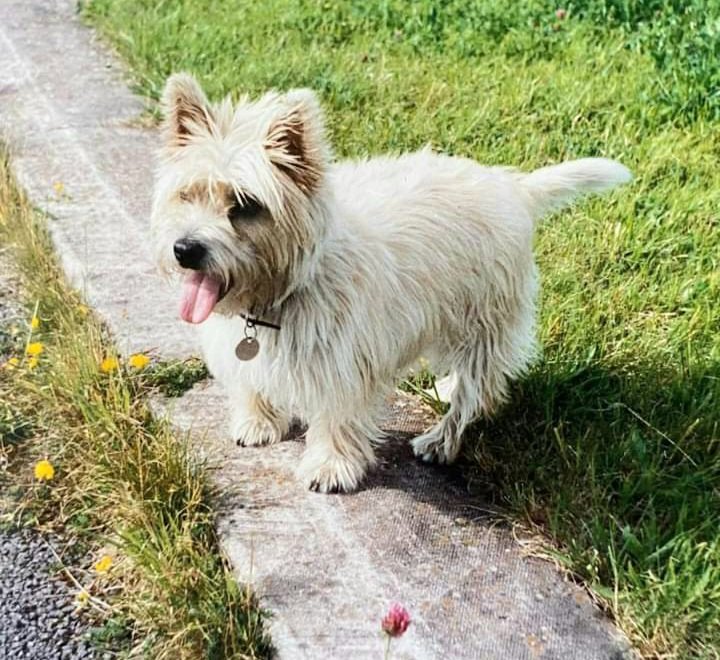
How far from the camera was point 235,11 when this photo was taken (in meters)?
7.32

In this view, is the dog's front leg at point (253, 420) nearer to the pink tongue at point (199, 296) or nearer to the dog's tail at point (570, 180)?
the pink tongue at point (199, 296)

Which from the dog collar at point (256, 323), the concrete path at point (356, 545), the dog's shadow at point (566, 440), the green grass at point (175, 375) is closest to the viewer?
the concrete path at point (356, 545)

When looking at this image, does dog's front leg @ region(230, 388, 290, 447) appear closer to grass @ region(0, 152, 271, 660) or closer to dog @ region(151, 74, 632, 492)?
dog @ region(151, 74, 632, 492)

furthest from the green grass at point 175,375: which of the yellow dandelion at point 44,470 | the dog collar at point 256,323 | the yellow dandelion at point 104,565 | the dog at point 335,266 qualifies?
the yellow dandelion at point 104,565

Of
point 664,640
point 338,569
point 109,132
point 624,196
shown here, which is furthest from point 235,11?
point 664,640

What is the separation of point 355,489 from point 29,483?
42.7 inches

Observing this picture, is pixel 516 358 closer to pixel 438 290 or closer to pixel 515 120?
pixel 438 290

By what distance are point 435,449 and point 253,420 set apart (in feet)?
2.11

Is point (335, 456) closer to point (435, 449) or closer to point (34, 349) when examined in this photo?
point (435, 449)

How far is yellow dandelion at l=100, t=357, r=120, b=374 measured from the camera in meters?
3.42

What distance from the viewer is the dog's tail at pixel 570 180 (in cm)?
359

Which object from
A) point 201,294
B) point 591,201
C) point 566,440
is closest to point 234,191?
point 201,294

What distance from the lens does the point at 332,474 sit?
129 inches

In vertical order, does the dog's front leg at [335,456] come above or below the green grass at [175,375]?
above
